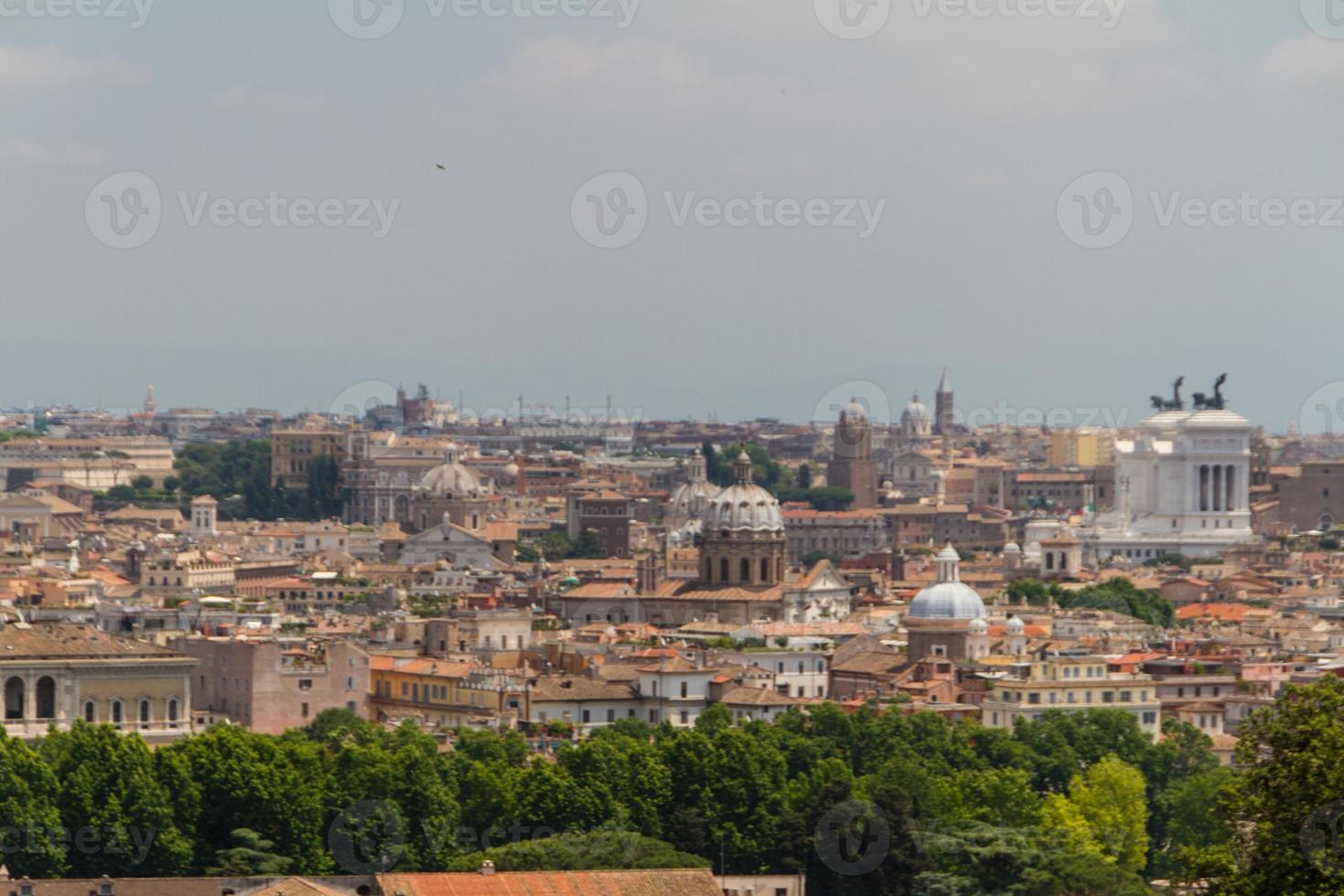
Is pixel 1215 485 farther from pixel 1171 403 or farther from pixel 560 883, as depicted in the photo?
pixel 560 883

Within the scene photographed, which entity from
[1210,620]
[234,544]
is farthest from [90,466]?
[1210,620]

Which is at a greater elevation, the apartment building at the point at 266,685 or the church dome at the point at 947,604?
the church dome at the point at 947,604

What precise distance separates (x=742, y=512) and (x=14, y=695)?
1782 inches

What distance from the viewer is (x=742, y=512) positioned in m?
104

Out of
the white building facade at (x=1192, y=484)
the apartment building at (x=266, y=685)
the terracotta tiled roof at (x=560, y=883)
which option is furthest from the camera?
the white building facade at (x=1192, y=484)

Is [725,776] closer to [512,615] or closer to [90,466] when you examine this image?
[512,615]

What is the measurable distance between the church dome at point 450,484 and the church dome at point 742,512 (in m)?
36.8

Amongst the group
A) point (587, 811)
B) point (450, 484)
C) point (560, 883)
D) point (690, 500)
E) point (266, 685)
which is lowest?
point (587, 811)

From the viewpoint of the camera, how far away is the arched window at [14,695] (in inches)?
2366

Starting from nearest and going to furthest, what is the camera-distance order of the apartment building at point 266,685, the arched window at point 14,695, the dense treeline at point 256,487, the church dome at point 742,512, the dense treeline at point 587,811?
the dense treeline at point 587,811 < the arched window at point 14,695 < the apartment building at point 266,685 < the church dome at point 742,512 < the dense treeline at point 256,487

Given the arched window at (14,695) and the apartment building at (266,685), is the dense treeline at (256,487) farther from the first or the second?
the arched window at (14,695)

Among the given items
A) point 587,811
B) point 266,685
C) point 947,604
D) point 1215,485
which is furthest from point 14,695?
point 1215,485

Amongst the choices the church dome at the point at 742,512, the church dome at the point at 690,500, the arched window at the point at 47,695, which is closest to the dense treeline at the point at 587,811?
the arched window at the point at 47,695

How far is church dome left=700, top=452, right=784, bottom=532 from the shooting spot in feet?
341
